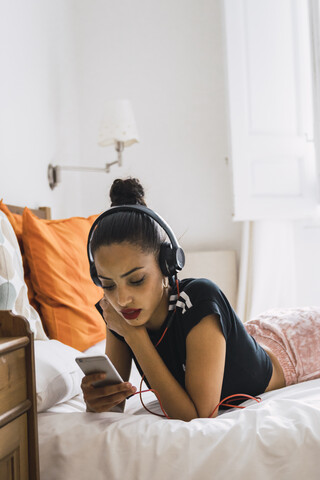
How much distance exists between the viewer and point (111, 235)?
41.4 inches

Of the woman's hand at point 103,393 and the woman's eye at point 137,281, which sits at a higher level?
the woman's eye at point 137,281

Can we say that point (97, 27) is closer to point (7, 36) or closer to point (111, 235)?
point (7, 36)

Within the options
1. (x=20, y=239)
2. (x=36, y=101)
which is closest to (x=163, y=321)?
(x=20, y=239)

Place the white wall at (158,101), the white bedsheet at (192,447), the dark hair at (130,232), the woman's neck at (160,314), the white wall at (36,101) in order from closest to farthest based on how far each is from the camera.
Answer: the white bedsheet at (192,447)
the dark hair at (130,232)
the woman's neck at (160,314)
the white wall at (36,101)
the white wall at (158,101)

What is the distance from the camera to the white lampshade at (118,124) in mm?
2719

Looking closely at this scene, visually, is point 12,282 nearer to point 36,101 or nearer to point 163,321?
point 163,321

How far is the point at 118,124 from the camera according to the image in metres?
2.72

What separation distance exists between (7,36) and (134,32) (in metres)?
1.37

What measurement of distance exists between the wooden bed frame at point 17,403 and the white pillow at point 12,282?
14.0 inches

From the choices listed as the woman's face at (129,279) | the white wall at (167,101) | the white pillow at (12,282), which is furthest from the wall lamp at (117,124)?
the woman's face at (129,279)

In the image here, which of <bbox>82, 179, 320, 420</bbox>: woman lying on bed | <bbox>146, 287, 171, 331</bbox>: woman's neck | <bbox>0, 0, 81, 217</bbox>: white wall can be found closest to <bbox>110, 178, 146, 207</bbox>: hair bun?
<bbox>82, 179, 320, 420</bbox>: woman lying on bed

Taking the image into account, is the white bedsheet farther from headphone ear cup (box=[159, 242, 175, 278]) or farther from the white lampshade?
the white lampshade

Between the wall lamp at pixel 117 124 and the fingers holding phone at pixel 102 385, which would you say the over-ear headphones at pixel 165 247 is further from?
the wall lamp at pixel 117 124

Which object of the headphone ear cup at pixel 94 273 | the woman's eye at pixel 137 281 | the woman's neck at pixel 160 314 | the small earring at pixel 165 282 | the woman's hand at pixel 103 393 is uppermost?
the headphone ear cup at pixel 94 273
